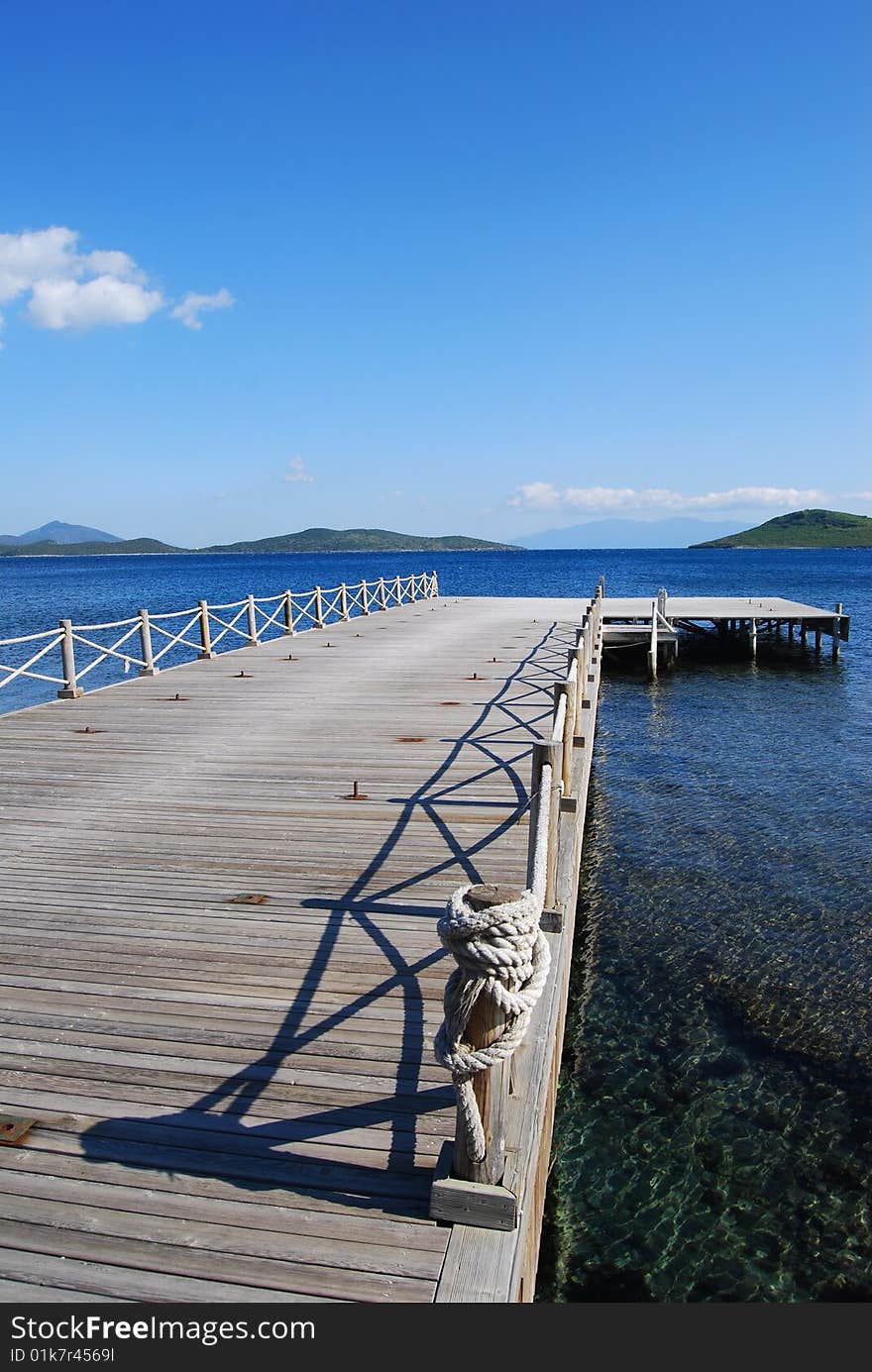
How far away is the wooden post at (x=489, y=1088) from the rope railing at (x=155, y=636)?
999 centimetres

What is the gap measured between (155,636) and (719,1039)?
40.3 metres

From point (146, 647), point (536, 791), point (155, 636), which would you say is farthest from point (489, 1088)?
point (155, 636)

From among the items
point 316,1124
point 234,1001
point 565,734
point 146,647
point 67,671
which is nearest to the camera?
point 316,1124

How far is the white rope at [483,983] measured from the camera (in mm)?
3002

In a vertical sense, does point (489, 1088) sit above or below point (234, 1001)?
above

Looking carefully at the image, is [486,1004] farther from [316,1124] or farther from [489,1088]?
[316,1124]

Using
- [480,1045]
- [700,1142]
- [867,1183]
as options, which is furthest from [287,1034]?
[867,1183]

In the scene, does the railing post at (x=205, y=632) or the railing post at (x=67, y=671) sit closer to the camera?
the railing post at (x=67, y=671)

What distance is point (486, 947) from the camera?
2980 millimetres

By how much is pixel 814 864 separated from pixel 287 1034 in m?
8.88

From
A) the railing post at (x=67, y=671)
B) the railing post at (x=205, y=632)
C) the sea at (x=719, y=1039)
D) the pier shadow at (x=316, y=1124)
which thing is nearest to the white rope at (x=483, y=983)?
the pier shadow at (x=316, y=1124)

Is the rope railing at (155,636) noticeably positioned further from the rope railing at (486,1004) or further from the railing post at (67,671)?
the rope railing at (486,1004)

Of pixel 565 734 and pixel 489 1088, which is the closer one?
pixel 489 1088

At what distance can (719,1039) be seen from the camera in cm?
724
